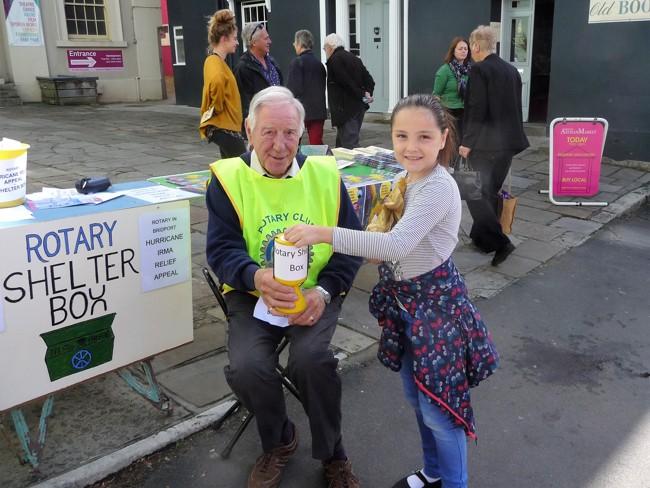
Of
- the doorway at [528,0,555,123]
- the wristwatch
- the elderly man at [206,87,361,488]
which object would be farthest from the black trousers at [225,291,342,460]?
the doorway at [528,0,555,123]

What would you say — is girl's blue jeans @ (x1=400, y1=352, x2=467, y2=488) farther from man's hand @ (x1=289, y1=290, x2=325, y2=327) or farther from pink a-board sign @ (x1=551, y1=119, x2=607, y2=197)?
pink a-board sign @ (x1=551, y1=119, x2=607, y2=197)

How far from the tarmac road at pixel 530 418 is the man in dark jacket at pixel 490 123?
2.37ft

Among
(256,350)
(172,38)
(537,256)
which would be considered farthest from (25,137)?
(256,350)

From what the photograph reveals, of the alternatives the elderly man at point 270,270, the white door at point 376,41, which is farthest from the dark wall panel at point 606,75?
the elderly man at point 270,270

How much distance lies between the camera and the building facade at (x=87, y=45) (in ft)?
51.6

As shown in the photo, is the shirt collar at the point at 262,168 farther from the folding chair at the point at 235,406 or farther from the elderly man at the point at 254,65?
the elderly man at the point at 254,65

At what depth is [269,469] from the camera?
2.37m

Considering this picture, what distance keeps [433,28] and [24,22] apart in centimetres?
1090

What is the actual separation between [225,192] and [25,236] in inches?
29.1

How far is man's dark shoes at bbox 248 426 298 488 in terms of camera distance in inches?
92.3

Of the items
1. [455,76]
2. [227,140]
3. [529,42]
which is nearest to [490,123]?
[455,76]

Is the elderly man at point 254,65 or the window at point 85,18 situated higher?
the window at point 85,18

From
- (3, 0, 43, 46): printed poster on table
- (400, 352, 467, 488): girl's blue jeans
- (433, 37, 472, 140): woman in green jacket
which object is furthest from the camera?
(3, 0, 43, 46): printed poster on table

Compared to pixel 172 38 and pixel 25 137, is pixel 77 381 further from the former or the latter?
pixel 172 38
